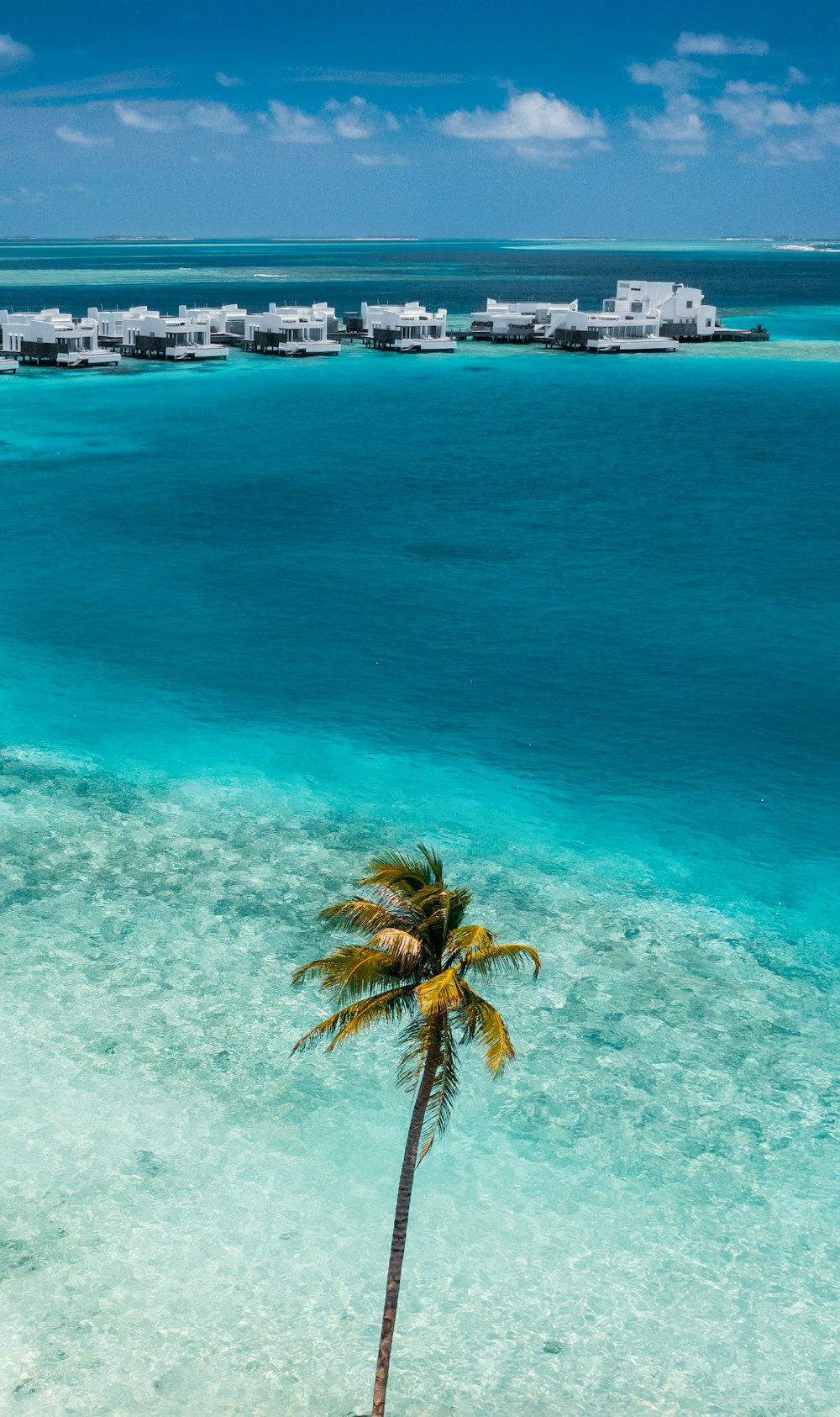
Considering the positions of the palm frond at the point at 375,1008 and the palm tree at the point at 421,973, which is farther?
the palm frond at the point at 375,1008

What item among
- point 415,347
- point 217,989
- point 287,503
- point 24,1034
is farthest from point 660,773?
point 415,347

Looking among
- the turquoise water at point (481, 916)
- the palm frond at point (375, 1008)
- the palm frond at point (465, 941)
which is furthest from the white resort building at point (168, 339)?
the palm frond at point (465, 941)

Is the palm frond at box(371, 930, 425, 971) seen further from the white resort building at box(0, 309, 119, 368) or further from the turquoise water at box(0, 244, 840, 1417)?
the white resort building at box(0, 309, 119, 368)

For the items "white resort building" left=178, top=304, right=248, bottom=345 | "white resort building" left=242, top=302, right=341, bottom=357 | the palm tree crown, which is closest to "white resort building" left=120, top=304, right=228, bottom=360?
"white resort building" left=242, top=302, right=341, bottom=357

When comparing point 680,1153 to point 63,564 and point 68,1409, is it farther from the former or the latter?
point 63,564

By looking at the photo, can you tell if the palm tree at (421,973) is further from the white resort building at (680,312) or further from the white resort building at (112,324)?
the white resort building at (680,312)

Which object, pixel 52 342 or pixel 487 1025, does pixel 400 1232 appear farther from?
pixel 52 342

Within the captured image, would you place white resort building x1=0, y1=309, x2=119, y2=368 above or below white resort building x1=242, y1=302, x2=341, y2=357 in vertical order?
below
